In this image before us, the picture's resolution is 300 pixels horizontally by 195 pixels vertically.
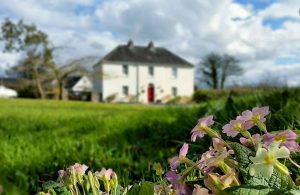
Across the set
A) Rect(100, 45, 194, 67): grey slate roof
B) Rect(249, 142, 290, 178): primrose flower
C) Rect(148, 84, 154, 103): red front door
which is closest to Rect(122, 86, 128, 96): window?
Rect(148, 84, 154, 103): red front door

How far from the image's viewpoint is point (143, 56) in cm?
5600

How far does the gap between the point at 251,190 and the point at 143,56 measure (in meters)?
55.5

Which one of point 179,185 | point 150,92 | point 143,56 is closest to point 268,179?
point 179,185

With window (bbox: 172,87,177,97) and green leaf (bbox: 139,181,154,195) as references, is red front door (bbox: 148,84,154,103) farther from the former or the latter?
green leaf (bbox: 139,181,154,195)

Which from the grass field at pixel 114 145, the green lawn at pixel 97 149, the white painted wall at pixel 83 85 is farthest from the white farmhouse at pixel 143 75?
the grass field at pixel 114 145

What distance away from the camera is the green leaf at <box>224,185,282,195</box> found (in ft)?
2.48

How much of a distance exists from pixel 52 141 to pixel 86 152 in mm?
1300

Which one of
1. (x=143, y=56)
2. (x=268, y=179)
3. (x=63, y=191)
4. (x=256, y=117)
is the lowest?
(x=63, y=191)

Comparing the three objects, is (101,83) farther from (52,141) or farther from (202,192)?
(202,192)

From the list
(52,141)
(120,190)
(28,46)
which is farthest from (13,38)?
(120,190)

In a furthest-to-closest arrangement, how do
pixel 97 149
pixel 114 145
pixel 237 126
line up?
pixel 114 145, pixel 97 149, pixel 237 126

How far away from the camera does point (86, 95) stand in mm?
53156

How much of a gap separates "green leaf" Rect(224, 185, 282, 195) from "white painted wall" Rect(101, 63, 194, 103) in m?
51.4

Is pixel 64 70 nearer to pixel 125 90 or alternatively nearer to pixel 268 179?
pixel 125 90
